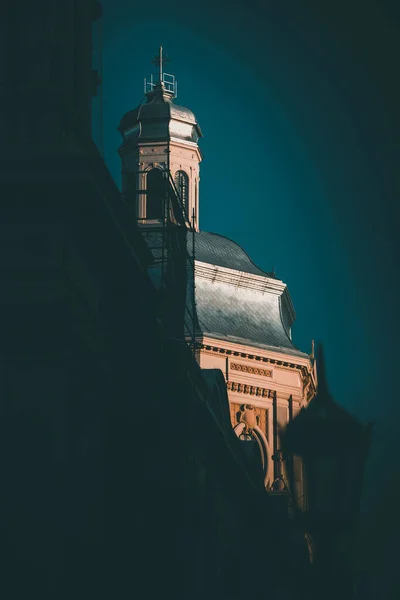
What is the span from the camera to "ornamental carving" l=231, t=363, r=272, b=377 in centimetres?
6322

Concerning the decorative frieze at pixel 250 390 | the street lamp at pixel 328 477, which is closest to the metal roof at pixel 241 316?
the decorative frieze at pixel 250 390

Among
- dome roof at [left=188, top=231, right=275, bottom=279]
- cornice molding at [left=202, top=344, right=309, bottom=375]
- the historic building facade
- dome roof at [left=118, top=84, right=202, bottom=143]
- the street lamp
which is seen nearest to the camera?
the street lamp

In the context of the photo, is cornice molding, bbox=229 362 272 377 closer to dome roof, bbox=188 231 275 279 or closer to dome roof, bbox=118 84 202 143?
dome roof, bbox=188 231 275 279


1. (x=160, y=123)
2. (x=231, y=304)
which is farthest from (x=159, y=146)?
(x=231, y=304)

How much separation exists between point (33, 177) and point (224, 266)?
45430 mm

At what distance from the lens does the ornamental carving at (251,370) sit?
207 ft

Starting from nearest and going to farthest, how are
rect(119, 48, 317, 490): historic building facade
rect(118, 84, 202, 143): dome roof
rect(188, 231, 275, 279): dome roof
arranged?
rect(119, 48, 317, 490): historic building facade → rect(188, 231, 275, 279): dome roof → rect(118, 84, 202, 143): dome roof

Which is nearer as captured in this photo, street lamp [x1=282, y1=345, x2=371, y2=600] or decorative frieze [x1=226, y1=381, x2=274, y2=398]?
street lamp [x1=282, y1=345, x2=371, y2=600]

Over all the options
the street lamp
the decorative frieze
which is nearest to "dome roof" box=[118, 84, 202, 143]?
the decorative frieze

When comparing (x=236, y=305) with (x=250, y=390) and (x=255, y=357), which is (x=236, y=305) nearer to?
(x=255, y=357)

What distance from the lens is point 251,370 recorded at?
210 feet

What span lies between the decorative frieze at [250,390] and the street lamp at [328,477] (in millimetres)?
48625

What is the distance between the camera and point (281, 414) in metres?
64.9

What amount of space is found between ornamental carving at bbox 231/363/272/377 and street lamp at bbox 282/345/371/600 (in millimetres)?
48555
